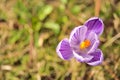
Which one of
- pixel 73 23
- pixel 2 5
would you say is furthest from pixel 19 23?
pixel 73 23

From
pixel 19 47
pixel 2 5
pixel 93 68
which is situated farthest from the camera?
pixel 2 5

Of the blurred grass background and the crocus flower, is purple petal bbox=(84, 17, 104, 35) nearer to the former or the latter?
the crocus flower

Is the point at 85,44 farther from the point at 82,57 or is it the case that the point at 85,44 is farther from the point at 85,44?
the point at 82,57

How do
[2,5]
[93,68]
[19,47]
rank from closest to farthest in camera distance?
1. [93,68]
2. [19,47]
3. [2,5]

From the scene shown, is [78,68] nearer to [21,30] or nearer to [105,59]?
[105,59]

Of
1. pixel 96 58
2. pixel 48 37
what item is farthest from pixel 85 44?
pixel 48 37

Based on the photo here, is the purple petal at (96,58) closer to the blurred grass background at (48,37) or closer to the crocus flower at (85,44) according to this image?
the crocus flower at (85,44)
